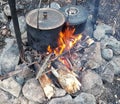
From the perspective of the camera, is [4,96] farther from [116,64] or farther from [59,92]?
[116,64]

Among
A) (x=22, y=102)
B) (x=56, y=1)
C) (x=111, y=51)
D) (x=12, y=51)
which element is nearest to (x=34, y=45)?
(x=12, y=51)

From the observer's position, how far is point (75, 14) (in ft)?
10.3

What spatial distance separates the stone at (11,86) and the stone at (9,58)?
0.17 metres

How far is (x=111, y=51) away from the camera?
11.1 ft

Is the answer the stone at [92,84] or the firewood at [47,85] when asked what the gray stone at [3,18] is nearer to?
the firewood at [47,85]

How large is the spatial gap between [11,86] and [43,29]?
822mm

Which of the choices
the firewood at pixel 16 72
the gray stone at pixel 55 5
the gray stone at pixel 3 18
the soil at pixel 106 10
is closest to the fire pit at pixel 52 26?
the firewood at pixel 16 72

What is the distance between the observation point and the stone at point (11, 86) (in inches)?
116

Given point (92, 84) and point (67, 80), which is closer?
point (67, 80)

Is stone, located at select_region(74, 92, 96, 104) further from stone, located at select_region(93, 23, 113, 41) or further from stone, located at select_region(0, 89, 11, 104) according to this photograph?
stone, located at select_region(93, 23, 113, 41)

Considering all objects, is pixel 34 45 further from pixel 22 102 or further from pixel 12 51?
pixel 22 102

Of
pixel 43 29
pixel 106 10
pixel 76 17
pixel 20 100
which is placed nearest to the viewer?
pixel 43 29

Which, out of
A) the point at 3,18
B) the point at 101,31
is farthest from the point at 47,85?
the point at 3,18

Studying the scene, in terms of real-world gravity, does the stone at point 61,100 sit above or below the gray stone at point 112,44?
below
